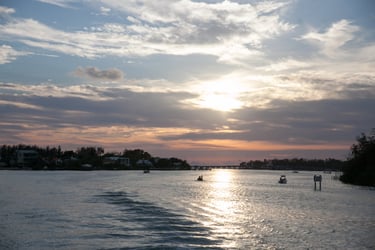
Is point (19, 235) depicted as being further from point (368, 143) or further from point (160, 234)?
point (368, 143)

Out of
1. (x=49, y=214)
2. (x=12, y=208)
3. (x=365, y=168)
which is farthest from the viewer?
(x=365, y=168)

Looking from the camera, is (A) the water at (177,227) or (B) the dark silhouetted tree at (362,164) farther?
(B) the dark silhouetted tree at (362,164)

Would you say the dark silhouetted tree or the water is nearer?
the water

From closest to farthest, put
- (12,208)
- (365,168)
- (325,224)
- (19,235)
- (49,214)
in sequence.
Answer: (19,235) → (325,224) → (49,214) → (12,208) → (365,168)

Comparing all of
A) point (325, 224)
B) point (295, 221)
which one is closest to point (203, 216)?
point (295, 221)

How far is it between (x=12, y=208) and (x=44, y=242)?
69.4 feet

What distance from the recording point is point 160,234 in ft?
104

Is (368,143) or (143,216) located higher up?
(368,143)

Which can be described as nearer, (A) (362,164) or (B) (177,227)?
(B) (177,227)

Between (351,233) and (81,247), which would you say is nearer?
(81,247)

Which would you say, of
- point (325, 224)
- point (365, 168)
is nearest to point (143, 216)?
point (325, 224)

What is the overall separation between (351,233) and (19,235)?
81.6ft

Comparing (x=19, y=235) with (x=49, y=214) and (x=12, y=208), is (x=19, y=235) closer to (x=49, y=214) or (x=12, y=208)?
(x=49, y=214)

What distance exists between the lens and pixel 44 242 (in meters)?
28.1
